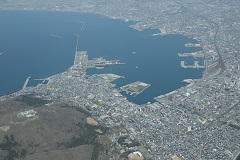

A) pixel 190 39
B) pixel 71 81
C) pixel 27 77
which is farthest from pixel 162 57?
pixel 27 77

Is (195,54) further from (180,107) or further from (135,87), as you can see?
(180,107)

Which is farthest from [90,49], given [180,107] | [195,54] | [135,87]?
[180,107]

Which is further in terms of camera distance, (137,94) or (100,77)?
(100,77)

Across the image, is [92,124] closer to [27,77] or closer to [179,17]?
[27,77]

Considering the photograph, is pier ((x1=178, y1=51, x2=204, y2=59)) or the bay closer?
the bay

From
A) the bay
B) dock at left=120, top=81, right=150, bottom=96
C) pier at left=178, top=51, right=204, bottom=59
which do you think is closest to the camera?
dock at left=120, top=81, right=150, bottom=96

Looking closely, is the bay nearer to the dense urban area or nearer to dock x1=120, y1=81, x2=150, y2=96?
dock x1=120, y1=81, x2=150, y2=96

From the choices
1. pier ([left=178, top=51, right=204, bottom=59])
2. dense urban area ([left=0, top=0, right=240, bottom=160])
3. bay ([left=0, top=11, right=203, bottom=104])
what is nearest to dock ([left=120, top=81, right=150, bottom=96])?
bay ([left=0, top=11, right=203, bottom=104])

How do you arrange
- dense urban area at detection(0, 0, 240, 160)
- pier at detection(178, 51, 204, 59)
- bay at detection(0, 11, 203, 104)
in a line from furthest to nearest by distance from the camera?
pier at detection(178, 51, 204, 59)
bay at detection(0, 11, 203, 104)
dense urban area at detection(0, 0, 240, 160)

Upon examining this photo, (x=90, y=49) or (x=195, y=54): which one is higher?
(x=195, y=54)

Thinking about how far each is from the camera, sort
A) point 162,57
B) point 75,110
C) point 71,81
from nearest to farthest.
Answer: point 75,110 → point 71,81 → point 162,57

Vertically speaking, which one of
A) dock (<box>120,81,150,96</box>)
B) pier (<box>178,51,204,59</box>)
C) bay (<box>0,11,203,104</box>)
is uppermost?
pier (<box>178,51,204,59</box>)
